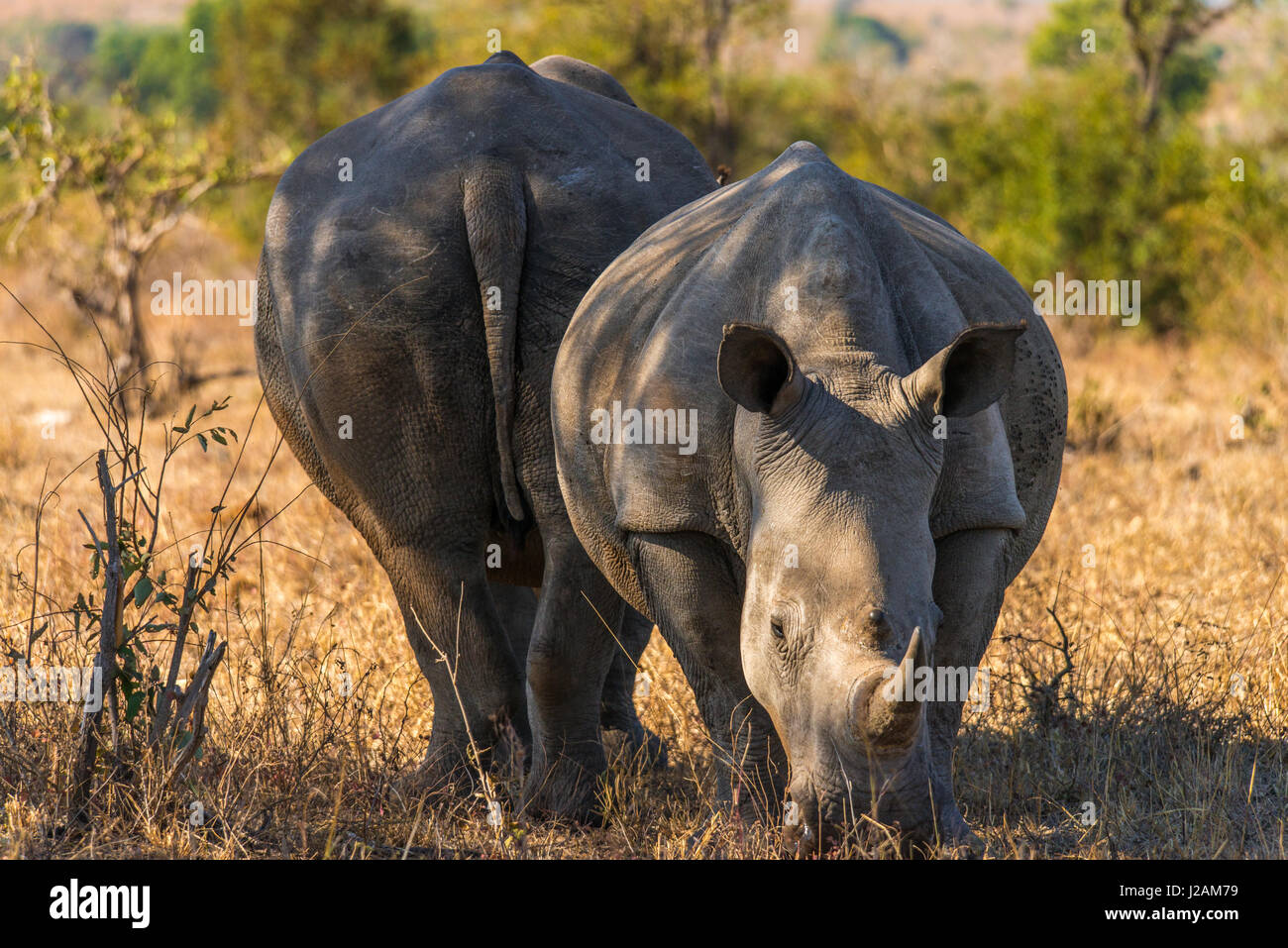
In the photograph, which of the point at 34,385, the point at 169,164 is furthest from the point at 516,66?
the point at 34,385

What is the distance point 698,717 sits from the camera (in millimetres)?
5086

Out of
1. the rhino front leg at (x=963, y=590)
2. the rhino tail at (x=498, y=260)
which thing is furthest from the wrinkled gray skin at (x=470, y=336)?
the rhino front leg at (x=963, y=590)

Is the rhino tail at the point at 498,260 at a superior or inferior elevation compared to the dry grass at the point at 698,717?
superior

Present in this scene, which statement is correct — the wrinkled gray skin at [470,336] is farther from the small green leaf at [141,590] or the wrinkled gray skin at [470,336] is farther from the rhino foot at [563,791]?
the small green leaf at [141,590]

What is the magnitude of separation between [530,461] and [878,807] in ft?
5.75

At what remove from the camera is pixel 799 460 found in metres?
3.05

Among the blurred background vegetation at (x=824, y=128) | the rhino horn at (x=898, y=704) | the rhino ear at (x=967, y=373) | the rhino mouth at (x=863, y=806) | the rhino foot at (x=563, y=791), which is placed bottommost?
the rhino foot at (x=563, y=791)

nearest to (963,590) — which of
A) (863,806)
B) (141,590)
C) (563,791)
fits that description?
(863,806)

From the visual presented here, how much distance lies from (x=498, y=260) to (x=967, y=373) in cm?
160

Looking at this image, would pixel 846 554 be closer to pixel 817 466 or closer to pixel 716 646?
pixel 817 466

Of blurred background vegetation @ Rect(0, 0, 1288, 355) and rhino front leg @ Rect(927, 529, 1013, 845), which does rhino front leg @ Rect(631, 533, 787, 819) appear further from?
blurred background vegetation @ Rect(0, 0, 1288, 355)

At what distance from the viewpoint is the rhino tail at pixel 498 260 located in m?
4.25

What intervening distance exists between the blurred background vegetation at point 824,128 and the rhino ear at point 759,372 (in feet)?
17.5

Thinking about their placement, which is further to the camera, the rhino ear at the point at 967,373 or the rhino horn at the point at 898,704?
the rhino ear at the point at 967,373
